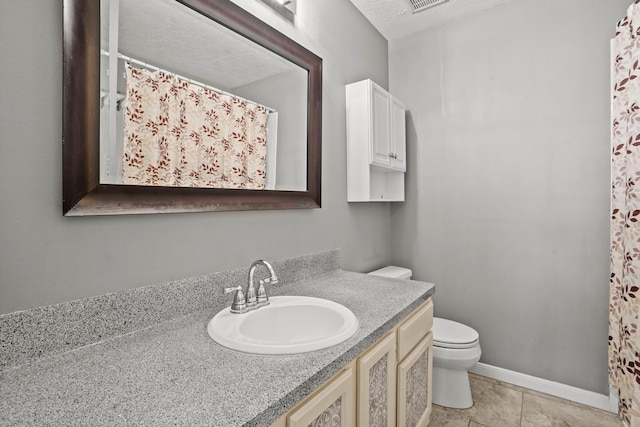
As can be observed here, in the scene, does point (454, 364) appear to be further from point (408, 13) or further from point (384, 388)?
point (408, 13)

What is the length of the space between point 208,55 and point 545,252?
2175mm

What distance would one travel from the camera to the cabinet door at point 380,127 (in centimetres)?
192

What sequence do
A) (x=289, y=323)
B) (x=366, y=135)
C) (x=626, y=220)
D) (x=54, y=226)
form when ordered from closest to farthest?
1. (x=54, y=226)
2. (x=289, y=323)
3. (x=626, y=220)
4. (x=366, y=135)

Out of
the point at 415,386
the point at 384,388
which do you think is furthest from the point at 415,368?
the point at 384,388

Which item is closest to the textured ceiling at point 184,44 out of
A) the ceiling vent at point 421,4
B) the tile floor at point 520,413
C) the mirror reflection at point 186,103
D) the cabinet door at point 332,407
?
the mirror reflection at point 186,103

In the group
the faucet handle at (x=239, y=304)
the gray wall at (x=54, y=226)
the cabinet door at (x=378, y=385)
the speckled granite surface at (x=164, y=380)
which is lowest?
the cabinet door at (x=378, y=385)

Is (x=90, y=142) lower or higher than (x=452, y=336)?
higher

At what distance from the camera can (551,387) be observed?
1955 mm

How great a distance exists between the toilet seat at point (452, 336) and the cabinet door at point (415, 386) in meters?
A: 0.34

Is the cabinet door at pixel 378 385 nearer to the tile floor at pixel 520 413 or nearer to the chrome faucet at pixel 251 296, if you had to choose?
the chrome faucet at pixel 251 296

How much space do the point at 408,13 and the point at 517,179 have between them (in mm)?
1359

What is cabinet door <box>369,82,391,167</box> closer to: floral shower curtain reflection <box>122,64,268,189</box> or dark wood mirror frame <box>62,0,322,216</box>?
floral shower curtain reflection <box>122,64,268,189</box>

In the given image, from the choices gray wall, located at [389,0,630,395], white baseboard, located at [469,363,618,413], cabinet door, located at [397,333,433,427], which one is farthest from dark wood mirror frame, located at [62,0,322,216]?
white baseboard, located at [469,363,618,413]

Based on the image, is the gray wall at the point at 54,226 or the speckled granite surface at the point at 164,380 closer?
the speckled granite surface at the point at 164,380
